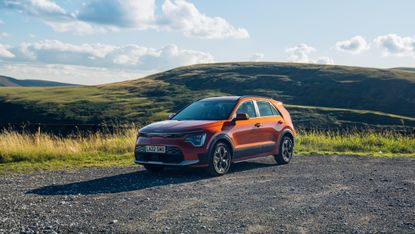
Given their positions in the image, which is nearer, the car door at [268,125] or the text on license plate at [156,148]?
the text on license plate at [156,148]

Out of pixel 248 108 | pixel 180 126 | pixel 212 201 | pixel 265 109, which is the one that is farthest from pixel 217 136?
pixel 212 201

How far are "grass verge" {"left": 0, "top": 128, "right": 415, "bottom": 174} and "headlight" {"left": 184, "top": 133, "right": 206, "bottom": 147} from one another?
3.42 metres

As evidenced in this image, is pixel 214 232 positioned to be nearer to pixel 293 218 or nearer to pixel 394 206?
pixel 293 218

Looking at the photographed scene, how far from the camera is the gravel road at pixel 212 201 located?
20.7 ft

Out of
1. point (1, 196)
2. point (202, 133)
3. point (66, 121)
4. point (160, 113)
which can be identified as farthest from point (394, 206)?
point (66, 121)

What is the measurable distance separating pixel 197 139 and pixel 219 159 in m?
0.76

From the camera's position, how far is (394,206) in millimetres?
7688

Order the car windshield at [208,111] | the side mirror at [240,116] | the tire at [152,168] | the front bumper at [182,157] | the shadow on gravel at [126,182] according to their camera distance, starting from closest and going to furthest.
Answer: the shadow on gravel at [126,182]
the front bumper at [182,157]
the side mirror at [240,116]
the tire at [152,168]
the car windshield at [208,111]

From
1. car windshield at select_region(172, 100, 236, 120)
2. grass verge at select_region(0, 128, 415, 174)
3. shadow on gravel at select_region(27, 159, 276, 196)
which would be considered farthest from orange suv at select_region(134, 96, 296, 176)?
grass verge at select_region(0, 128, 415, 174)

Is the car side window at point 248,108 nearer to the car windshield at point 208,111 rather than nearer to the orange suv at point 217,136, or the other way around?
the orange suv at point 217,136

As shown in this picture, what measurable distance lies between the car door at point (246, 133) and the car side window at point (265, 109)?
0.26 m

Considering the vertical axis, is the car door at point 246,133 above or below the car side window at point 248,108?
below

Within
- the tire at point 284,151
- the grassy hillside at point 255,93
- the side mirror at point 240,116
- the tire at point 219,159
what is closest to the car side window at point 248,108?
the side mirror at point 240,116

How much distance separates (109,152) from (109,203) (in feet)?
25.8
